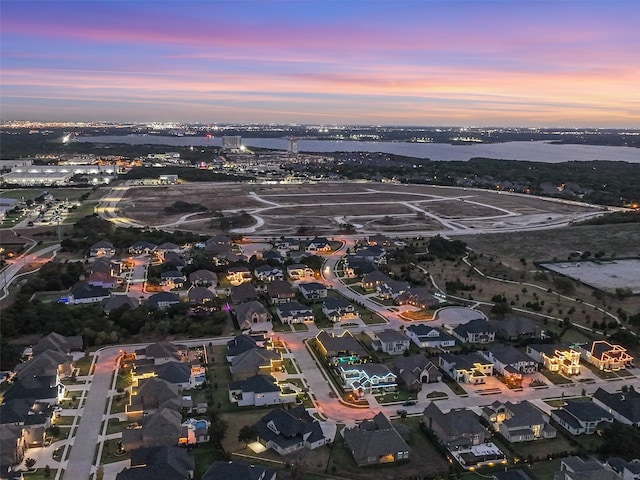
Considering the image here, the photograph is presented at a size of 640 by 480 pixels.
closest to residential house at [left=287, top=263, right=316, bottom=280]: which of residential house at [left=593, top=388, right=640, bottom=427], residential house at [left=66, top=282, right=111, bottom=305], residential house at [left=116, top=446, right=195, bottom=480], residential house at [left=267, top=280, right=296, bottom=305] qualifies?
residential house at [left=267, top=280, right=296, bottom=305]

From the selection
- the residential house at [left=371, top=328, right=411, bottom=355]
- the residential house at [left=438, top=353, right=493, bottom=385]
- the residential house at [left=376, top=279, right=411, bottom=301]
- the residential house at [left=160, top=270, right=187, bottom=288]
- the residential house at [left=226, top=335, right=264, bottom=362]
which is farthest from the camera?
the residential house at [left=160, top=270, right=187, bottom=288]

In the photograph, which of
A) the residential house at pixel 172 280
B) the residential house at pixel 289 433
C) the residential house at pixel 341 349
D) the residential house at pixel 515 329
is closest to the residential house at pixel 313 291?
the residential house at pixel 341 349

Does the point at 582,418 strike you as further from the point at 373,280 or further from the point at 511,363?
the point at 373,280

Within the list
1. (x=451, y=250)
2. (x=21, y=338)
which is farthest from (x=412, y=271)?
(x=21, y=338)

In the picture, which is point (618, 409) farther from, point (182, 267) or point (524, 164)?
point (524, 164)

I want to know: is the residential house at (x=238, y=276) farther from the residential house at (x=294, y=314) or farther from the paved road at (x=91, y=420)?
the paved road at (x=91, y=420)

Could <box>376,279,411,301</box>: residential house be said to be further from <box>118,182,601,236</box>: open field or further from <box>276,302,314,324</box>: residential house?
<box>118,182,601,236</box>: open field

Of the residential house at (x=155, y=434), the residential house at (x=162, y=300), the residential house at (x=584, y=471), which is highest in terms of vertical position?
the residential house at (x=584, y=471)
